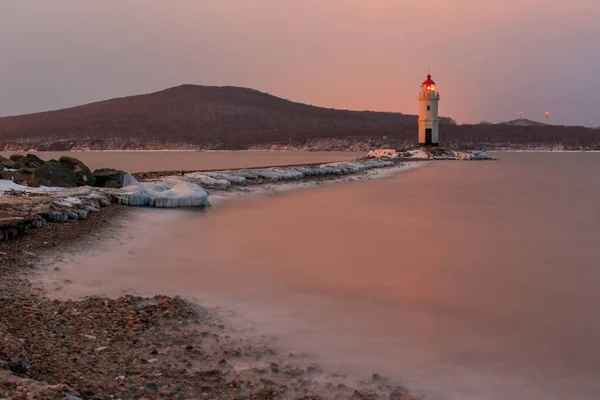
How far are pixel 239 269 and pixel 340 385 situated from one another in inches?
197

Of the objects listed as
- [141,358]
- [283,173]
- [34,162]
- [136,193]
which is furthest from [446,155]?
[141,358]

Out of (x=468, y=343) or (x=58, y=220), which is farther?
(x=58, y=220)

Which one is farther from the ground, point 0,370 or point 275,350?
point 0,370

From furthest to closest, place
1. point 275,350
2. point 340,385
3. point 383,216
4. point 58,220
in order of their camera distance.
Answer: point 383,216
point 58,220
point 275,350
point 340,385

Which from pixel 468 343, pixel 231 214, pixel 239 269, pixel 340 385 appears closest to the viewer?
pixel 340 385

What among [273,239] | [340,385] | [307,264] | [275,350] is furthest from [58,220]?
[340,385]

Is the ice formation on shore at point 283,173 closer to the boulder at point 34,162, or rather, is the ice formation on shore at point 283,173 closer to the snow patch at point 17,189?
the boulder at point 34,162

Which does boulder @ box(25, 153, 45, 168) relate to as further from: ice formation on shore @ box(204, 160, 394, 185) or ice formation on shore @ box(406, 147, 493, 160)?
ice formation on shore @ box(406, 147, 493, 160)

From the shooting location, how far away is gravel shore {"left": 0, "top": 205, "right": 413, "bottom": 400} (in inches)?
168

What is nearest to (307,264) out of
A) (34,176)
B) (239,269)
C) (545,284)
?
(239,269)

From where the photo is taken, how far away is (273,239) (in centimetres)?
1309

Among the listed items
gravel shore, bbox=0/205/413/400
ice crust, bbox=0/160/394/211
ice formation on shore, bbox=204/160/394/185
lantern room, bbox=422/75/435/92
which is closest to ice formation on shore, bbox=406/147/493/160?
lantern room, bbox=422/75/435/92

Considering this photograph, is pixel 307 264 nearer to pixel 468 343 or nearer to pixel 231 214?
pixel 468 343

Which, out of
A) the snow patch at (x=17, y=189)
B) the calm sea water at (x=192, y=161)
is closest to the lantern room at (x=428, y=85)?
the calm sea water at (x=192, y=161)
